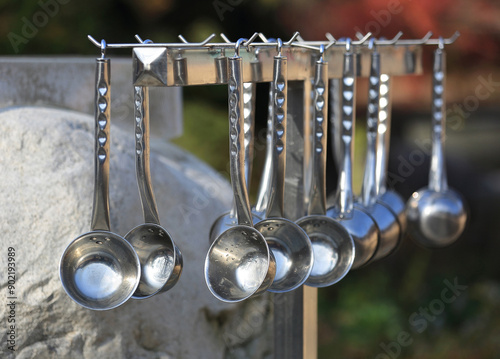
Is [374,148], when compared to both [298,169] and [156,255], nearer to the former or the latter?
[298,169]

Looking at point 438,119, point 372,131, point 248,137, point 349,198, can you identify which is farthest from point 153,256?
point 438,119

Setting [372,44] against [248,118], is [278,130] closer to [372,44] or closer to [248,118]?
[248,118]

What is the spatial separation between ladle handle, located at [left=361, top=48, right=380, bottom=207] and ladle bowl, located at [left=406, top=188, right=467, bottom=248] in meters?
0.23

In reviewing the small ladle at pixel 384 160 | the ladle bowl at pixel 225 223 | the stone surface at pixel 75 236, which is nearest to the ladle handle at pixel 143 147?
the ladle bowl at pixel 225 223

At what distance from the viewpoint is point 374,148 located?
1181 millimetres

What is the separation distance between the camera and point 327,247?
1035 mm

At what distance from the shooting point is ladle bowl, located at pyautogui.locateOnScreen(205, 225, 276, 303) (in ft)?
2.89

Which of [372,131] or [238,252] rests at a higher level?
[372,131]

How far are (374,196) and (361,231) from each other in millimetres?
133

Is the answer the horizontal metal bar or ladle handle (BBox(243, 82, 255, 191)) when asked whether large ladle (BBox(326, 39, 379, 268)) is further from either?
ladle handle (BBox(243, 82, 255, 191))

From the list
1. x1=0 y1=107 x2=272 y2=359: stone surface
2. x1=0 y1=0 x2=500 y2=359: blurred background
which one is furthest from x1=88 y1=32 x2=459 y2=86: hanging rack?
x1=0 y1=0 x2=500 y2=359: blurred background

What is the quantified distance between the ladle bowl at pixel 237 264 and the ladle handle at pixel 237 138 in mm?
23

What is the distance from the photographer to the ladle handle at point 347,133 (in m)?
1.07

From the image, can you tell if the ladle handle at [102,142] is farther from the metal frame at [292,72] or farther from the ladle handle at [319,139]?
the ladle handle at [319,139]
